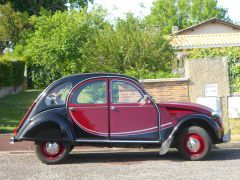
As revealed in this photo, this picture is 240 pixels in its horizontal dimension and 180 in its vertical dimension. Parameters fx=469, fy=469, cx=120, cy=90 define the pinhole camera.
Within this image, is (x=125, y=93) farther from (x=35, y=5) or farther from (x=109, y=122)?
(x=35, y=5)

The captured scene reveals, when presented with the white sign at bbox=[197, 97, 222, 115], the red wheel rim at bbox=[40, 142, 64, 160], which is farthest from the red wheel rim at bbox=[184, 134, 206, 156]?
the white sign at bbox=[197, 97, 222, 115]

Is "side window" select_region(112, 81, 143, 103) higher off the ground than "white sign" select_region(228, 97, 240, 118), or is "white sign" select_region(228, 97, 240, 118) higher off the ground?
"side window" select_region(112, 81, 143, 103)

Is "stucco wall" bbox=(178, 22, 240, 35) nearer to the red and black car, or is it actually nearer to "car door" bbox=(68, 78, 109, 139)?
the red and black car

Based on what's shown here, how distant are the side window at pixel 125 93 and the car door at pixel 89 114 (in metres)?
0.20

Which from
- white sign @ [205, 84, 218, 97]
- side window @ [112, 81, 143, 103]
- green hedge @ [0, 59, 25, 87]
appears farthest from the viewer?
green hedge @ [0, 59, 25, 87]

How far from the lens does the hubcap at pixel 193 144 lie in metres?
8.90

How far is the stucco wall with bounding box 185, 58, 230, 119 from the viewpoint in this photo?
12.5 metres

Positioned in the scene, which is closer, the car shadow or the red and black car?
the red and black car

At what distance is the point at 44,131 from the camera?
888 centimetres

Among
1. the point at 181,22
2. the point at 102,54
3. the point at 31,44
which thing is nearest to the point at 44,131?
the point at 102,54

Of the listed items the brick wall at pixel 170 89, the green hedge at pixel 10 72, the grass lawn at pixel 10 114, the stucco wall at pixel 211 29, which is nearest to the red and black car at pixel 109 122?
the brick wall at pixel 170 89

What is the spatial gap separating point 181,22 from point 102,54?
5825cm

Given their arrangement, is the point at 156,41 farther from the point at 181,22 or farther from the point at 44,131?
the point at 181,22

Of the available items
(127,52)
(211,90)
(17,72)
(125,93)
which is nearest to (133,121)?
(125,93)
